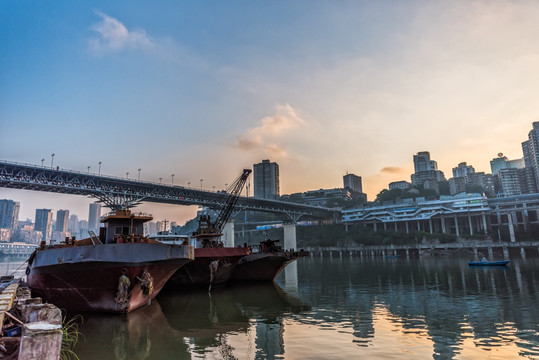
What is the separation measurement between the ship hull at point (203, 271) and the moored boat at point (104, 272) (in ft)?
31.7

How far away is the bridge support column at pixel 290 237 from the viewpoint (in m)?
138

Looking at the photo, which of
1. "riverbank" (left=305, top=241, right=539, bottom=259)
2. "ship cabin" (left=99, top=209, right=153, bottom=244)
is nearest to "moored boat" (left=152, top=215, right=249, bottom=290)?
"ship cabin" (left=99, top=209, right=153, bottom=244)

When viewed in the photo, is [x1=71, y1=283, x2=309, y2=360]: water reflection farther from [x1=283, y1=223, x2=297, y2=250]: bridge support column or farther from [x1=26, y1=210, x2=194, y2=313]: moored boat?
[x1=283, y1=223, x2=297, y2=250]: bridge support column

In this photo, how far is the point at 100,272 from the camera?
20.4 m

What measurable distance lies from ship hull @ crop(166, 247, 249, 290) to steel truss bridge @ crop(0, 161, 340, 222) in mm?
36266

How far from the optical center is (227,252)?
118 feet

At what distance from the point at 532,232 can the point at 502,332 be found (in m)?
134

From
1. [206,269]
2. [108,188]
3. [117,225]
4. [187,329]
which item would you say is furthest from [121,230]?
[108,188]

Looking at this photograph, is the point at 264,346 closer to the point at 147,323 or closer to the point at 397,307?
the point at 147,323

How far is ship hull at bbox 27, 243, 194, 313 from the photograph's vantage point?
67.1 feet

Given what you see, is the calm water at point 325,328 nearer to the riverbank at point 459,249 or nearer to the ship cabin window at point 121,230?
the ship cabin window at point 121,230

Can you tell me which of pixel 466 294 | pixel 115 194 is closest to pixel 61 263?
pixel 466 294

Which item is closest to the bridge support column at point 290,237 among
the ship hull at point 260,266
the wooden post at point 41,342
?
the ship hull at point 260,266

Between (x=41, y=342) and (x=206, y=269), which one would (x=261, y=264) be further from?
(x=41, y=342)
